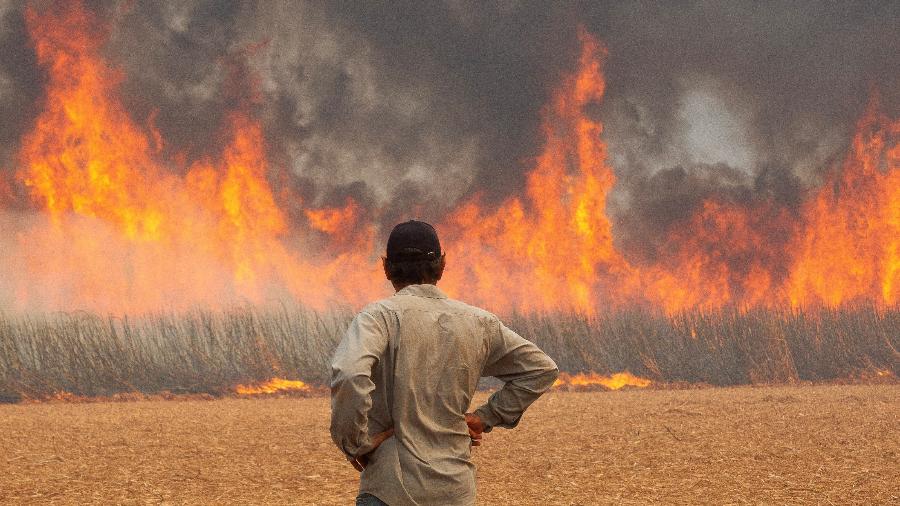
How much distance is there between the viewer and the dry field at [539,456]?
7582mm

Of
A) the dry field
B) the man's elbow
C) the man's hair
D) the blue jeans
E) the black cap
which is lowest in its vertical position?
the dry field

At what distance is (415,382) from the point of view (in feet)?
8.71

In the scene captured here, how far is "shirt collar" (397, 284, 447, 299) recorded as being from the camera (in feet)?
8.91

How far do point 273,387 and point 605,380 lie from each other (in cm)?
665

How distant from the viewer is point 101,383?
56.1 feet

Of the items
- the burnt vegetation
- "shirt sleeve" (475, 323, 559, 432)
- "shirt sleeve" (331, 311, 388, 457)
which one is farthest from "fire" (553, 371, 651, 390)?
"shirt sleeve" (331, 311, 388, 457)

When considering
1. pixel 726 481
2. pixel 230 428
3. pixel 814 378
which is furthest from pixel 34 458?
A: pixel 814 378

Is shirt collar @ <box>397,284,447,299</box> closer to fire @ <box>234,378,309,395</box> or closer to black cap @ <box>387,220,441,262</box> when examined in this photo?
black cap @ <box>387,220,441,262</box>

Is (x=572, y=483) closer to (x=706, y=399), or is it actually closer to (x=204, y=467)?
(x=204, y=467)

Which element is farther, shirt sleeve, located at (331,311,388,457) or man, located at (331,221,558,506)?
man, located at (331,221,558,506)

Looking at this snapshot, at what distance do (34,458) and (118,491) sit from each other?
212cm

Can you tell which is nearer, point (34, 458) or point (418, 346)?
→ point (418, 346)

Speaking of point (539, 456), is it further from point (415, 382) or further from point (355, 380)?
point (355, 380)

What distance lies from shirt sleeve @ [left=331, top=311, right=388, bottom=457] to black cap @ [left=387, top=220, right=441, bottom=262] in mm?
244
